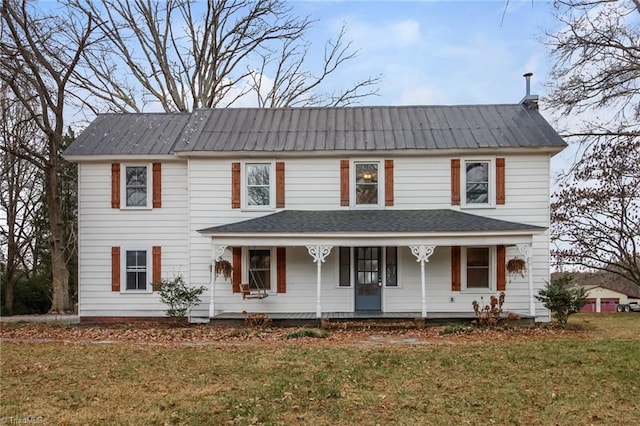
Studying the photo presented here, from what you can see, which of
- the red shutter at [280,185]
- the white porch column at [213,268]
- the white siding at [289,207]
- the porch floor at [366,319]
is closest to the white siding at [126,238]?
the white siding at [289,207]

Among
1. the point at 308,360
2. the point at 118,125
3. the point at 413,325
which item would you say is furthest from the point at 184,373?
the point at 118,125

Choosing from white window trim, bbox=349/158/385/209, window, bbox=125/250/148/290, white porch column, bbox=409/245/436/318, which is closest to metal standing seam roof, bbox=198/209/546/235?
white window trim, bbox=349/158/385/209

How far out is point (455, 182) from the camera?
14.6 m

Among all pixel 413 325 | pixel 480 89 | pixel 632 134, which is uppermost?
pixel 480 89

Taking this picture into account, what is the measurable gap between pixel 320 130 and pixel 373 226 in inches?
159

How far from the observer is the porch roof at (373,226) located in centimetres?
1307

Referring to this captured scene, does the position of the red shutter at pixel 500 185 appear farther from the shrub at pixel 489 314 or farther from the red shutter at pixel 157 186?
the red shutter at pixel 157 186

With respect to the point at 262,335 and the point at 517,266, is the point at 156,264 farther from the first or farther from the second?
the point at 517,266

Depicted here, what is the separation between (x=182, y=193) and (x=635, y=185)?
1811cm

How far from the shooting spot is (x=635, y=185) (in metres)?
20.4

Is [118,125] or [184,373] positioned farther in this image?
[118,125]

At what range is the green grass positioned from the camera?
19.3 feet

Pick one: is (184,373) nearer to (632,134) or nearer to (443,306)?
(443,306)

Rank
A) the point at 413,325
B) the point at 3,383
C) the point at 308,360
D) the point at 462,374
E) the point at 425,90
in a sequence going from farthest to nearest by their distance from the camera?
the point at 425,90 → the point at 413,325 → the point at 308,360 → the point at 462,374 → the point at 3,383
